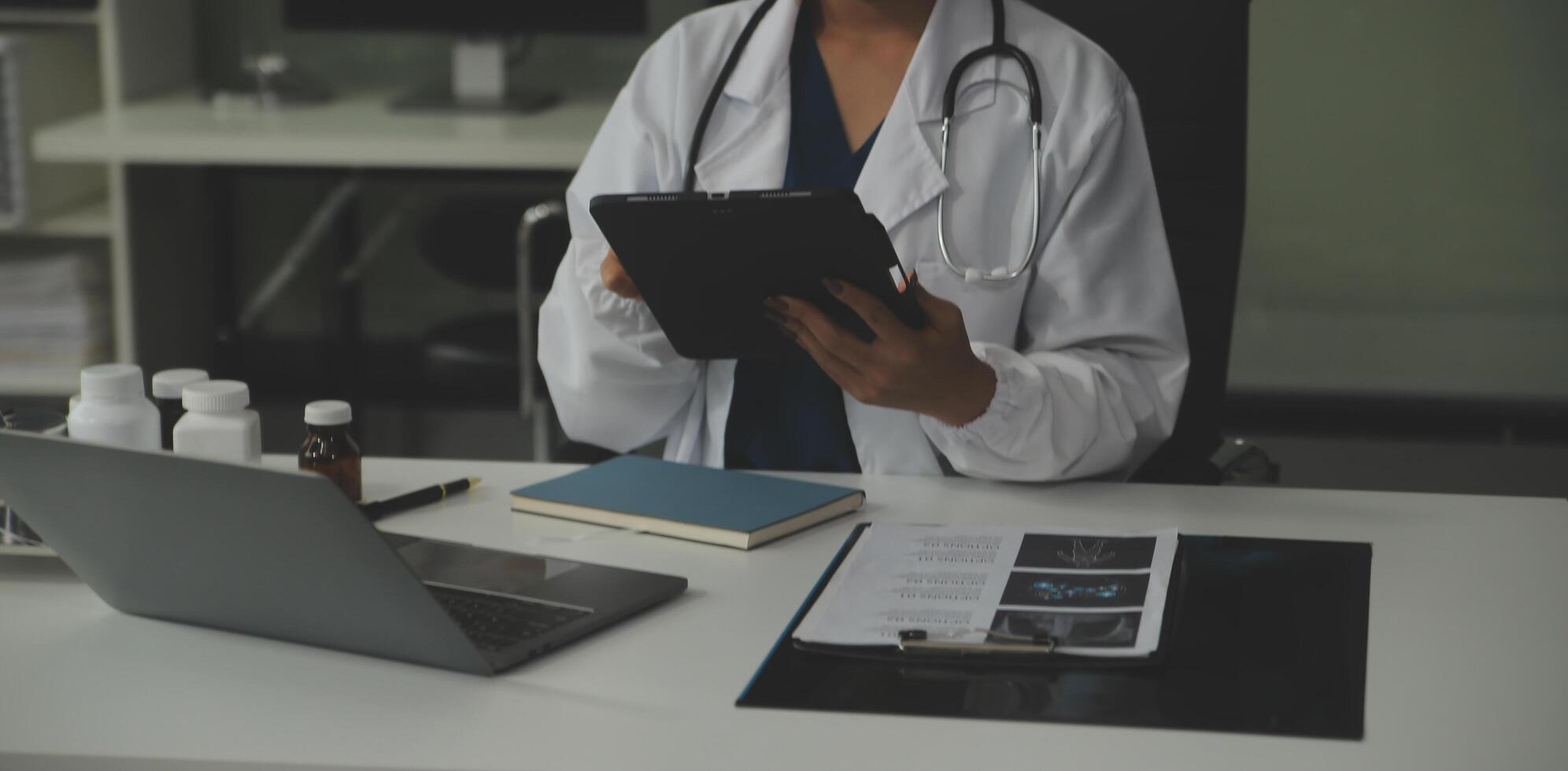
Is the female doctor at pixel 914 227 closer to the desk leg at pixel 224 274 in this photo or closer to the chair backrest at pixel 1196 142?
the chair backrest at pixel 1196 142

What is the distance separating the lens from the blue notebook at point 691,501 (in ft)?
3.80

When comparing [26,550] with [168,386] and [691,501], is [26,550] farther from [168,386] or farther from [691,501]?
[691,501]

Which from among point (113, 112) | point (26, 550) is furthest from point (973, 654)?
point (113, 112)

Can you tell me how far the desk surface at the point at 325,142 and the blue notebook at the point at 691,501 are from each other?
49.6 inches

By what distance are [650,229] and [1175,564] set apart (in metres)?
0.43

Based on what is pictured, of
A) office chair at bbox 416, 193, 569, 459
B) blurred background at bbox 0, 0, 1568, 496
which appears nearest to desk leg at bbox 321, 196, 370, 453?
blurred background at bbox 0, 0, 1568, 496

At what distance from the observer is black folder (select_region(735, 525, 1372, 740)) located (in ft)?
2.84

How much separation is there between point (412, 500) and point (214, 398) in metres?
0.19

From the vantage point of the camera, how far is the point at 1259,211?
2906mm

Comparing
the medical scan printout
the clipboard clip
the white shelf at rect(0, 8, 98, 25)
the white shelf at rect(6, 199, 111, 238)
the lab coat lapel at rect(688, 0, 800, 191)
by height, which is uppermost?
the white shelf at rect(0, 8, 98, 25)

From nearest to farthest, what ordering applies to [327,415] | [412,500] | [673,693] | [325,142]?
[673,693] < [327,415] < [412,500] < [325,142]

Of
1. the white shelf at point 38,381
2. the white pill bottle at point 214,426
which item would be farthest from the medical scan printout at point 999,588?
the white shelf at point 38,381

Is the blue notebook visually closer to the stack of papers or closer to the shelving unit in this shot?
the shelving unit

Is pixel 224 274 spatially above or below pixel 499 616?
above
